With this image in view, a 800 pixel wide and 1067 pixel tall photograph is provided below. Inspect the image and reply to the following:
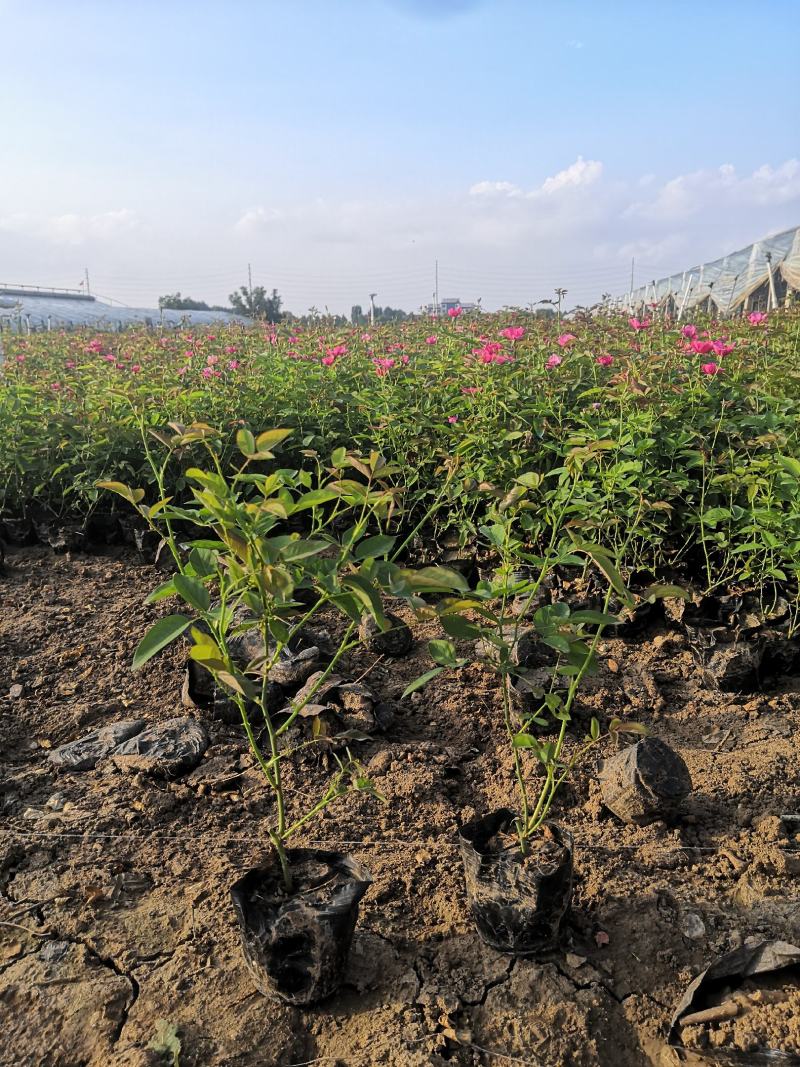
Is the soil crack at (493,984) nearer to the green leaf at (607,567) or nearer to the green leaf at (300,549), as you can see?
the green leaf at (607,567)

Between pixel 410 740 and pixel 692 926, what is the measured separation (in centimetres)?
97

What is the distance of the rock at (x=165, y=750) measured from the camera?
6.74 ft

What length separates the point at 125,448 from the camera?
3.67m

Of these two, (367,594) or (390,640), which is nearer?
(367,594)

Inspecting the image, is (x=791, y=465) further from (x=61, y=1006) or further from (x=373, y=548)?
(x=61, y=1006)

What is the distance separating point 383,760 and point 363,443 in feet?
7.38

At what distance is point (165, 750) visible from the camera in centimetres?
210

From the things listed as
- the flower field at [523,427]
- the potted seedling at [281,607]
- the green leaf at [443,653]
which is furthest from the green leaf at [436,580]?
the flower field at [523,427]

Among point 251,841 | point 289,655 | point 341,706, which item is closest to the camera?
point 251,841

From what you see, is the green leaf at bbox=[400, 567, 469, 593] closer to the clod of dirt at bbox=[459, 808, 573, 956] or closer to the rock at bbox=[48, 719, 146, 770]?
the clod of dirt at bbox=[459, 808, 573, 956]

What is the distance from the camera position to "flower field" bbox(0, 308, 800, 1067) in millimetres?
1349

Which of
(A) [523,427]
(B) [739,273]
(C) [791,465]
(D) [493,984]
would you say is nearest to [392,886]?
(D) [493,984]

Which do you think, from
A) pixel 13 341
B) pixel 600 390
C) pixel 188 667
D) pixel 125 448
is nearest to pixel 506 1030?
pixel 188 667

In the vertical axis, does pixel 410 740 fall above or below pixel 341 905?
below
